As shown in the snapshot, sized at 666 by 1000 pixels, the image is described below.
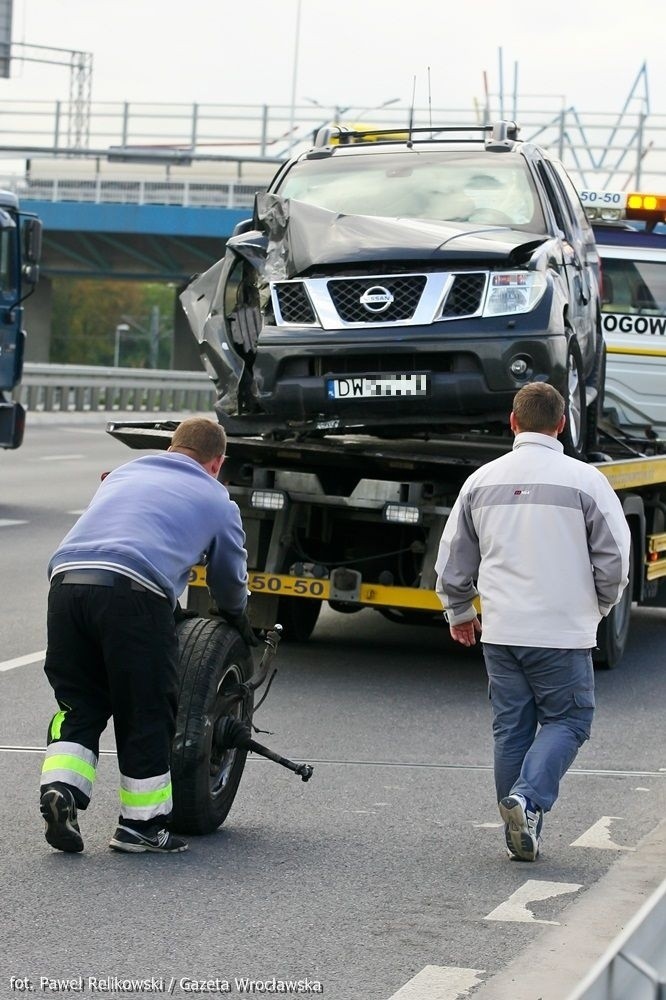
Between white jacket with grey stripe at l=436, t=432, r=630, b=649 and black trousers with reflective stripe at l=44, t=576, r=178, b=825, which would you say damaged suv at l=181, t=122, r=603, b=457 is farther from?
black trousers with reflective stripe at l=44, t=576, r=178, b=825

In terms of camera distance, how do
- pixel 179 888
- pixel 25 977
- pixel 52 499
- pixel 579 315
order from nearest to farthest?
pixel 25 977 → pixel 179 888 → pixel 579 315 → pixel 52 499

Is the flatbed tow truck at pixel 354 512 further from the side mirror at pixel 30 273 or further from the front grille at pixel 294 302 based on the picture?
the side mirror at pixel 30 273

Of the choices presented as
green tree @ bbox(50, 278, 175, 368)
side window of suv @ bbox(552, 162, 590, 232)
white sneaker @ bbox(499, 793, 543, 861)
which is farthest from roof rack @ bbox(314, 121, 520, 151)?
green tree @ bbox(50, 278, 175, 368)

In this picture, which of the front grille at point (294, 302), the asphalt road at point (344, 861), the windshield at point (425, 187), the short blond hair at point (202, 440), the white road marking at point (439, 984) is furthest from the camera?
the windshield at point (425, 187)

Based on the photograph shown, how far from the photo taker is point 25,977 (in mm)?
4500

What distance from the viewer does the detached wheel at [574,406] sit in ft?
32.6

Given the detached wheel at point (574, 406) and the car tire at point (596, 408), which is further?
the car tire at point (596, 408)

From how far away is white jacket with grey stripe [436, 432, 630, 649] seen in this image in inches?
237

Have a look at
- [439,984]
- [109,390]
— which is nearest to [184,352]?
[109,390]

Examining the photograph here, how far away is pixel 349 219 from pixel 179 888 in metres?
5.12

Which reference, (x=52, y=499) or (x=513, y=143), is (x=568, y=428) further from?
(x=52, y=499)

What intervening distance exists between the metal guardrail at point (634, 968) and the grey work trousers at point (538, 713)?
3336mm

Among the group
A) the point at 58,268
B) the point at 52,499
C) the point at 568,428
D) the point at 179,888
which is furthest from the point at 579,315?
the point at 58,268

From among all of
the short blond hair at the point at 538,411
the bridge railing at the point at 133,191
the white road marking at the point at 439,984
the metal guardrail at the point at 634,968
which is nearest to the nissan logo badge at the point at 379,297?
the short blond hair at the point at 538,411
